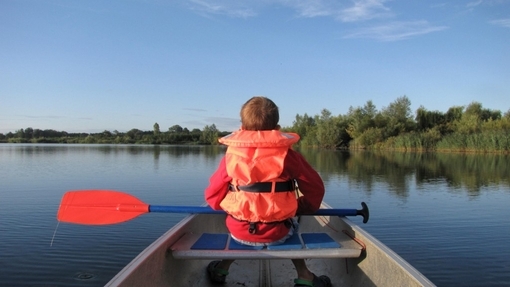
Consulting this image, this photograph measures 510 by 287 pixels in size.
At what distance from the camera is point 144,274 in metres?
2.26

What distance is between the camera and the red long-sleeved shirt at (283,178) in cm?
234

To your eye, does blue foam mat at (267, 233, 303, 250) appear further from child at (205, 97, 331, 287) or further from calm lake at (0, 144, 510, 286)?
calm lake at (0, 144, 510, 286)

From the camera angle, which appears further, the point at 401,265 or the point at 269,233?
the point at 269,233

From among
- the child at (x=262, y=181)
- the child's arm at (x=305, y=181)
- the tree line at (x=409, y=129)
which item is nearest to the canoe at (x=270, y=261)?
the child at (x=262, y=181)

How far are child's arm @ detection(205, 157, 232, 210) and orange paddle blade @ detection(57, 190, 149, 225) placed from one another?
885mm

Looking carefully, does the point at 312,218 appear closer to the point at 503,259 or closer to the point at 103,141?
the point at 503,259

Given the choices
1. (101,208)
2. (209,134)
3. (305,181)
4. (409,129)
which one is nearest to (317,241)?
(305,181)

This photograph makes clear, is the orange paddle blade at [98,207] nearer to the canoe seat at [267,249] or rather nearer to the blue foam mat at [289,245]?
the canoe seat at [267,249]

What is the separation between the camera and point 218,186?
2424 mm

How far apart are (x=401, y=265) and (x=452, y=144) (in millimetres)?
33643

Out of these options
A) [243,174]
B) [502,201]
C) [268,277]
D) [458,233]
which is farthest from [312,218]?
[502,201]

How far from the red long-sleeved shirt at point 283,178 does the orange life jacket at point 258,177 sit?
62 millimetres

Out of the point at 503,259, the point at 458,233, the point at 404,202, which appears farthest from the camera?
the point at 404,202

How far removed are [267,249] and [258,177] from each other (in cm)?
54
